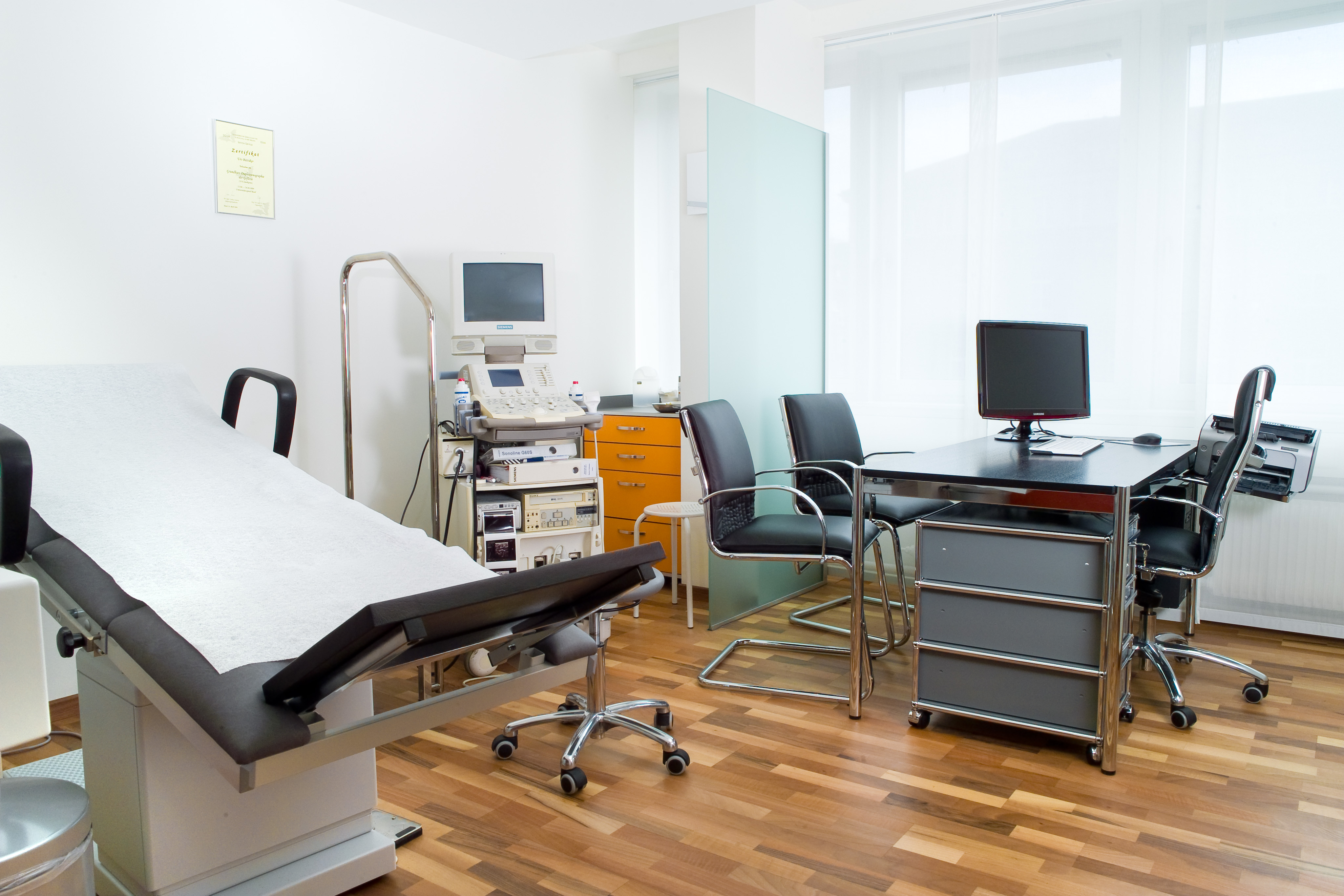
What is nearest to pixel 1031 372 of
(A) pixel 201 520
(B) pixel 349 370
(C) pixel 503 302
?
(C) pixel 503 302

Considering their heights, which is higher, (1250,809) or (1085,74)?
(1085,74)

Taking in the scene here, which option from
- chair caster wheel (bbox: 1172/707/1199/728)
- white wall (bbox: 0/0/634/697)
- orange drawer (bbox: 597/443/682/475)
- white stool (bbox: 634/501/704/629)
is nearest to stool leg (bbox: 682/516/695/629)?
white stool (bbox: 634/501/704/629)

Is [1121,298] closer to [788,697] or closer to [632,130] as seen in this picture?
[788,697]

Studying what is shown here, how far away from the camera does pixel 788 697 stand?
10.2ft

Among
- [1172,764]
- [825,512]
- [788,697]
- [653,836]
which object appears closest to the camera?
[653,836]

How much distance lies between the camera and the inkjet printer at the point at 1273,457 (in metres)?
3.40

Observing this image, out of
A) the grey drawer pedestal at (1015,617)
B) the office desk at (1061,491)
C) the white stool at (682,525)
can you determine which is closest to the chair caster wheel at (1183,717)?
the office desk at (1061,491)

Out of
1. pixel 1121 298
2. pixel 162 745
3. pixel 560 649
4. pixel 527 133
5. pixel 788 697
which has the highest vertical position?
pixel 527 133

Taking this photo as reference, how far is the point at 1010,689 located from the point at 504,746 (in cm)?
143

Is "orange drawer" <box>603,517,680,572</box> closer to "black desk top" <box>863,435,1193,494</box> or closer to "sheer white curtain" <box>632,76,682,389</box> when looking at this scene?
"sheer white curtain" <box>632,76,682,389</box>

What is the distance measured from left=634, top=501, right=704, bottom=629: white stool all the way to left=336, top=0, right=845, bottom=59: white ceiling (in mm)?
1872

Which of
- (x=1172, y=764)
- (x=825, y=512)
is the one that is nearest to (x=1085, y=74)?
(x=825, y=512)

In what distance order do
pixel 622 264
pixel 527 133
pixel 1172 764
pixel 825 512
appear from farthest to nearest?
pixel 622 264
pixel 527 133
pixel 825 512
pixel 1172 764

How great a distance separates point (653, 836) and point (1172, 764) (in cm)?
147
